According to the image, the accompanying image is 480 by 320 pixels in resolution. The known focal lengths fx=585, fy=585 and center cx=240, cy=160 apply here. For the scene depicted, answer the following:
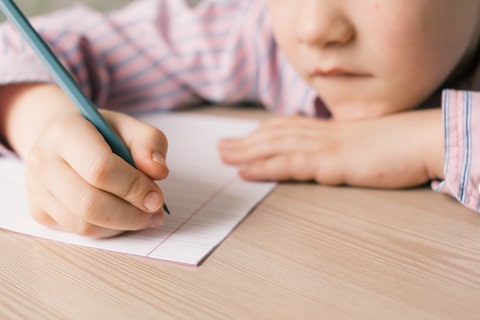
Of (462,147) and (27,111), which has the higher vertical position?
(27,111)

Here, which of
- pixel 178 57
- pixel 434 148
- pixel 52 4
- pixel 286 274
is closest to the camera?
pixel 286 274

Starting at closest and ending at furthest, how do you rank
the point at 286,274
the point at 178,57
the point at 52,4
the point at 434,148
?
the point at 286,274, the point at 434,148, the point at 178,57, the point at 52,4

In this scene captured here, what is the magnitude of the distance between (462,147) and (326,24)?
0.42ft

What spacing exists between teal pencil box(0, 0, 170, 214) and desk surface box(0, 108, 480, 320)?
6cm

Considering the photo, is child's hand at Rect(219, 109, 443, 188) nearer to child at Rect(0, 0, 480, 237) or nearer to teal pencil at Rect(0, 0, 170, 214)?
child at Rect(0, 0, 480, 237)

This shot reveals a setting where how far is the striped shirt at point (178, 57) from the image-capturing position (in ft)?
2.13

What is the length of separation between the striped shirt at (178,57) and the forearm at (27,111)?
125 mm

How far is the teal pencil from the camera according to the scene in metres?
0.33

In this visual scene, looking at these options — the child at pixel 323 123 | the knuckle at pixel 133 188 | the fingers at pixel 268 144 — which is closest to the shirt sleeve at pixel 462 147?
the child at pixel 323 123

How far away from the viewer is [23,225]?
375mm

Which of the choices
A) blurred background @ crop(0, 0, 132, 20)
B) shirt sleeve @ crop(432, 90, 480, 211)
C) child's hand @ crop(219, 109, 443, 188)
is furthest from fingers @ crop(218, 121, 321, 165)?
blurred background @ crop(0, 0, 132, 20)

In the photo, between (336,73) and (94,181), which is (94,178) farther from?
(336,73)

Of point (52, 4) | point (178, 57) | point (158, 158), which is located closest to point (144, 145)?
point (158, 158)

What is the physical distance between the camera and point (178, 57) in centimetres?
69
